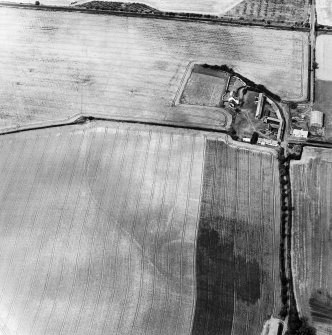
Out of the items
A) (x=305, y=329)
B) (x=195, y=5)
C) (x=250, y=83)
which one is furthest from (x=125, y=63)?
(x=305, y=329)

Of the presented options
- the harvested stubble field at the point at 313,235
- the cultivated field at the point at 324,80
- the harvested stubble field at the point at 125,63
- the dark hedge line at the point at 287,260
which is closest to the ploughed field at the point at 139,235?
the dark hedge line at the point at 287,260

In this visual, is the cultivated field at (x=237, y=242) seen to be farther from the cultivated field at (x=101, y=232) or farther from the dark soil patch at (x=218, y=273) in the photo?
the cultivated field at (x=101, y=232)

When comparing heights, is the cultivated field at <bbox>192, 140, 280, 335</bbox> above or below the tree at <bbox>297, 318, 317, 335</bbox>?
above

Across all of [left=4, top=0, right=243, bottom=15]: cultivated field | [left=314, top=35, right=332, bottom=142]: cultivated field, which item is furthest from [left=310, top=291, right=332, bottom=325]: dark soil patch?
[left=4, top=0, right=243, bottom=15]: cultivated field

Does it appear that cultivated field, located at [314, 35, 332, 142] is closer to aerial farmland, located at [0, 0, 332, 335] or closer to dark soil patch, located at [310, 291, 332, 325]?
aerial farmland, located at [0, 0, 332, 335]

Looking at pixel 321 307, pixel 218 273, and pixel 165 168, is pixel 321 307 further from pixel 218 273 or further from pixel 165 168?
pixel 165 168
